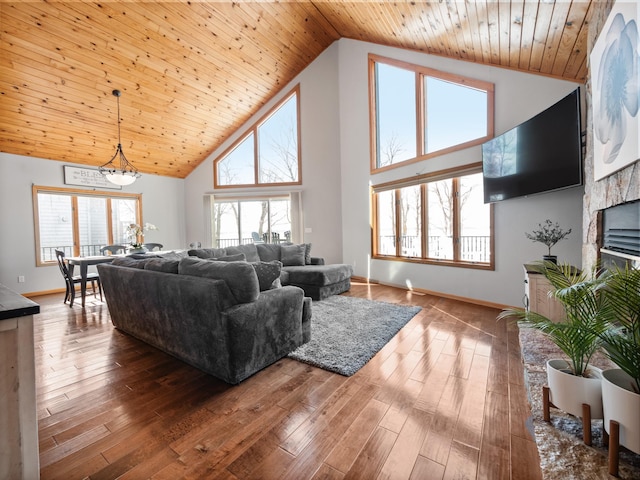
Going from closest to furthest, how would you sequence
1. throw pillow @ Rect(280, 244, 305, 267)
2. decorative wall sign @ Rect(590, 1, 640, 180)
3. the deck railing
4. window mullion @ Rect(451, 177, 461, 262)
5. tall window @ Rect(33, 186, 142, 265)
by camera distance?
decorative wall sign @ Rect(590, 1, 640, 180) < the deck railing < window mullion @ Rect(451, 177, 461, 262) < throw pillow @ Rect(280, 244, 305, 267) < tall window @ Rect(33, 186, 142, 265)

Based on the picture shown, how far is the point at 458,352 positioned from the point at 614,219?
60.4 inches

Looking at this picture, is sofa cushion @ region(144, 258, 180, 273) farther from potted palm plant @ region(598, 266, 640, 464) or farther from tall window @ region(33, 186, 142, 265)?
tall window @ region(33, 186, 142, 265)

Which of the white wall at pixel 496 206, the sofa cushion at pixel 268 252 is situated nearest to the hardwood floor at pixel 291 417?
the white wall at pixel 496 206

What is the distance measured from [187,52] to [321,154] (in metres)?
3.10

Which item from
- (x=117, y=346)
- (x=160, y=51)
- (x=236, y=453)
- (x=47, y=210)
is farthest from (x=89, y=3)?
(x=236, y=453)

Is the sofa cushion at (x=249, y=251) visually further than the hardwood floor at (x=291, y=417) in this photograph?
Yes

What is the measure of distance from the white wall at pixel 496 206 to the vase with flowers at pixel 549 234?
0.07 meters

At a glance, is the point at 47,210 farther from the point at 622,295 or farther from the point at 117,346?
the point at 622,295

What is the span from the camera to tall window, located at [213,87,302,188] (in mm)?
6855

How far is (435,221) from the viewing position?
4.64m

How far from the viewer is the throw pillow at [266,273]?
241cm

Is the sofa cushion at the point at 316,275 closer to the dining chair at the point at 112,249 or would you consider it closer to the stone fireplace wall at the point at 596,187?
the stone fireplace wall at the point at 596,187

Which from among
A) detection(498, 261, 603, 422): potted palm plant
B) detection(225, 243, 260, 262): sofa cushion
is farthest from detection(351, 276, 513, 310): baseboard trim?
detection(498, 261, 603, 422): potted palm plant

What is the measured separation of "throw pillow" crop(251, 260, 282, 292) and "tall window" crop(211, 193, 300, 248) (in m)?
4.30
